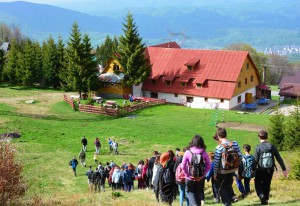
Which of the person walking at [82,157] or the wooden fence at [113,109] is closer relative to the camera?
the person walking at [82,157]

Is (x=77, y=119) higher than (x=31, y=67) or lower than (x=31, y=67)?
lower

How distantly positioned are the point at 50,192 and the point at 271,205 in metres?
12.1

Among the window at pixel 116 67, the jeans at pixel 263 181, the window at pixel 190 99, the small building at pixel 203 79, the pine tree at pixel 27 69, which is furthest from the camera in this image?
the pine tree at pixel 27 69

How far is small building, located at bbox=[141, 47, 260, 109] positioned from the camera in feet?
155

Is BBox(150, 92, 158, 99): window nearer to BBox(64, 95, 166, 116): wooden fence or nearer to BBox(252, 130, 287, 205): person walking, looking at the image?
BBox(64, 95, 166, 116): wooden fence

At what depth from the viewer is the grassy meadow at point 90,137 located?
15.2m

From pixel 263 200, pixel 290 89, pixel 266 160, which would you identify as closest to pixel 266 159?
pixel 266 160

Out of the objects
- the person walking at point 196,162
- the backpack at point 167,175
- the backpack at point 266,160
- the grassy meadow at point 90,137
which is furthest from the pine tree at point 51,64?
the person walking at point 196,162

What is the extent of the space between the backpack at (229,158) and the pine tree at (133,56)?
1555 inches

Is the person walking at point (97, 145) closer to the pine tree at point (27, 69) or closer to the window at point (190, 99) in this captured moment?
the window at point (190, 99)

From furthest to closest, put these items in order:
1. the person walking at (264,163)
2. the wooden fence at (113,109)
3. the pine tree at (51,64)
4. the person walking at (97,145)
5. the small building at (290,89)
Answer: the small building at (290,89) < the pine tree at (51,64) < the wooden fence at (113,109) < the person walking at (97,145) < the person walking at (264,163)

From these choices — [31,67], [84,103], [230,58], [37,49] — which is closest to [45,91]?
[31,67]

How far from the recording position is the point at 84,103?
149 ft

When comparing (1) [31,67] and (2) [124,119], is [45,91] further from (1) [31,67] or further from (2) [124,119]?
(2) [124,119]
